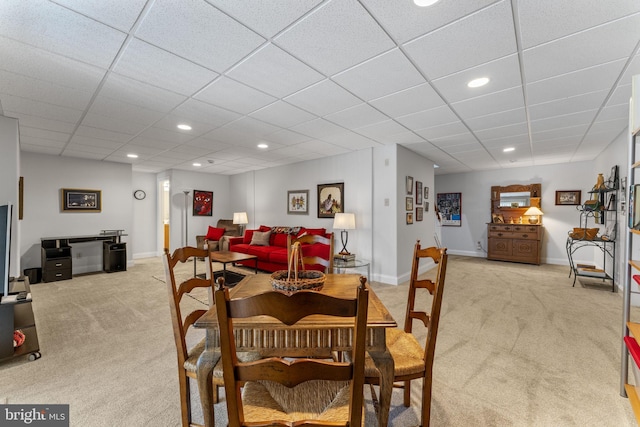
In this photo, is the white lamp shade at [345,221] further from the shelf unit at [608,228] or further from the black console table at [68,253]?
the black console table at [68,253]

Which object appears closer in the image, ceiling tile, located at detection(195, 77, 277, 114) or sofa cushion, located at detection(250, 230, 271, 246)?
ceiling tile, located at detection(195, 77, 277, 114)

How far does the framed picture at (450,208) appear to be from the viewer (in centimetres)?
802

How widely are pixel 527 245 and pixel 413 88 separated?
587 centimetres

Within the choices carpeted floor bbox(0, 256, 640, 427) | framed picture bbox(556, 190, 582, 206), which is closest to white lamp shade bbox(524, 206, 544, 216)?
framed picture bbox(556, 190, 582, 206)

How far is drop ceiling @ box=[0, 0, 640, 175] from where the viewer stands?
64.8 inches

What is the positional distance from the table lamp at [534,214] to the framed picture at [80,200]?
31.8ft

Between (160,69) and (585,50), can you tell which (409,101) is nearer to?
(585,50)

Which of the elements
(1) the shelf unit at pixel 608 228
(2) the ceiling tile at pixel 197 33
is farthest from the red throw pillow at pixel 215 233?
(1) the shelf unit at pixel 608 228

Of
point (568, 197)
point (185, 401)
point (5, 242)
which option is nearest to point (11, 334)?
point (5, 242)

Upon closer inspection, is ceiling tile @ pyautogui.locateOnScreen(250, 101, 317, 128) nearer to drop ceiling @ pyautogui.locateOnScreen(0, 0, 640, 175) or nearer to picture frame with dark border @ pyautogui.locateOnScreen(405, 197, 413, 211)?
drop ceiling @ pyautogui.locateOnScreen(0, 0, 640, 175)

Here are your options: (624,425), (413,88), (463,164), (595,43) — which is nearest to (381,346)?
(624,425)

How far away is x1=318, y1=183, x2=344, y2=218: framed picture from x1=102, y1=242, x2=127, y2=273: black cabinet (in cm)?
419

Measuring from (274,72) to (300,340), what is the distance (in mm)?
2061

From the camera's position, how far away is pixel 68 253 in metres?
5.13
